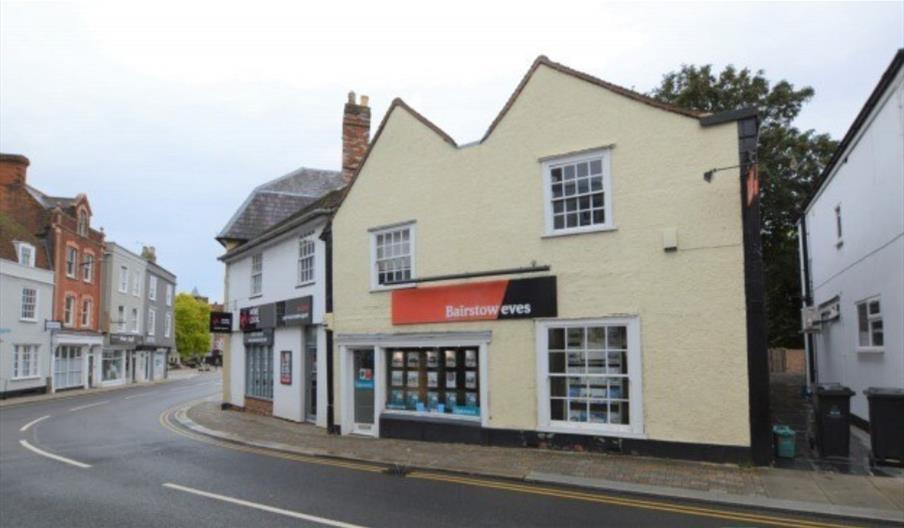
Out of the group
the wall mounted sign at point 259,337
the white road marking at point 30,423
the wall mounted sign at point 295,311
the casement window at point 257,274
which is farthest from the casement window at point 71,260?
the wall mounted sign at point 295,311

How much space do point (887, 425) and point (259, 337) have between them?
701 inches

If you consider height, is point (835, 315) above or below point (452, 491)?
above

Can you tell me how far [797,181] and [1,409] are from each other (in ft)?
113

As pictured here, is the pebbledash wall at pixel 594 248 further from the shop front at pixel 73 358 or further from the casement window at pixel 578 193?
the shop front at pixel 73 358

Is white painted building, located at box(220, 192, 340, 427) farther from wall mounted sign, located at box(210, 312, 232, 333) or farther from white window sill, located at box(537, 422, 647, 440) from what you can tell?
white window sill, located at box(537, 422, 647, 440)

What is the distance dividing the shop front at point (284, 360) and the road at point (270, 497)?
4.65 m

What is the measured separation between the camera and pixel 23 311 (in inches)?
1278

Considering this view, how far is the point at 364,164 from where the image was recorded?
50.8 feet

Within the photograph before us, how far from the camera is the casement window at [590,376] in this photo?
1105 cm

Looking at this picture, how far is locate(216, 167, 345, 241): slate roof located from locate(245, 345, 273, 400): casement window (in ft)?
15.8

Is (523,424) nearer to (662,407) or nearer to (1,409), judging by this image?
(662,407)

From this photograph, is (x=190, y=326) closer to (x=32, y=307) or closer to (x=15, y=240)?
(x=32, y=307)

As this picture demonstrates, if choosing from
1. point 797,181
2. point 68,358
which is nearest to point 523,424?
point 797,181

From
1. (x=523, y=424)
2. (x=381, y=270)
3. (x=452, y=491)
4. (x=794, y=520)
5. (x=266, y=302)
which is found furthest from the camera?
(x=266, y=302)
